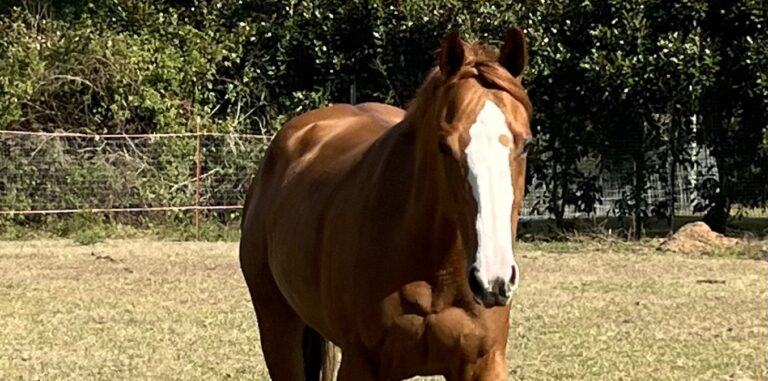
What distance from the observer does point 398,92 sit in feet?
55.8

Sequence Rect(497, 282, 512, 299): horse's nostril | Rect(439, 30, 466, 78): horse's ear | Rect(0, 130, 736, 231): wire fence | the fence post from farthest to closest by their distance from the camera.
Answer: the fence post → Rect(0, 130, 736, 231): wire fence → Rect(439, 30, 466, 78): horse's ear → Rect(497, 282, 512, 299): horse's nostril

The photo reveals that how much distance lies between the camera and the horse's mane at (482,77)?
3.37 m

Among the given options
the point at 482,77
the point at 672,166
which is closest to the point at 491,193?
the point at 482,77

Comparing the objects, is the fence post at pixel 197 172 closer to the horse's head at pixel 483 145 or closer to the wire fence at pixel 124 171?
the wire fence at pixel 124 171

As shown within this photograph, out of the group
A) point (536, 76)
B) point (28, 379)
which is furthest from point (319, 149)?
point (536, 76)

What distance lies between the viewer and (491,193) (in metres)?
3.11

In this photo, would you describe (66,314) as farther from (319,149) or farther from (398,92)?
(398,92)

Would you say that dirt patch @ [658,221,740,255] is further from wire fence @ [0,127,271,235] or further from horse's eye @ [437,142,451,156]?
horse's eye @ [437,142,451,156]

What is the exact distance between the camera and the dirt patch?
13352mm

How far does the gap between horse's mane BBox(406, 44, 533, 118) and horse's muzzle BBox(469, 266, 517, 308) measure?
0.56m

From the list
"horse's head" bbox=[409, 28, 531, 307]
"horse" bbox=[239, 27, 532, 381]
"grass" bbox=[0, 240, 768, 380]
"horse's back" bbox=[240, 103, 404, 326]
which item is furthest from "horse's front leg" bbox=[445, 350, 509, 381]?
"grass" bbox=[0, 240, 768, 380]

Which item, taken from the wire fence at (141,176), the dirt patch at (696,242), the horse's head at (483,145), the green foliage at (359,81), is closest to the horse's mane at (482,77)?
the horse's head at (483,145)

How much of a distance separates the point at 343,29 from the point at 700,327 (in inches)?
402

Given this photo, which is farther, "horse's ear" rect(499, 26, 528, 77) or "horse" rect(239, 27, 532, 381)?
"horse's ear" rect(499, 26, 528, 77)
